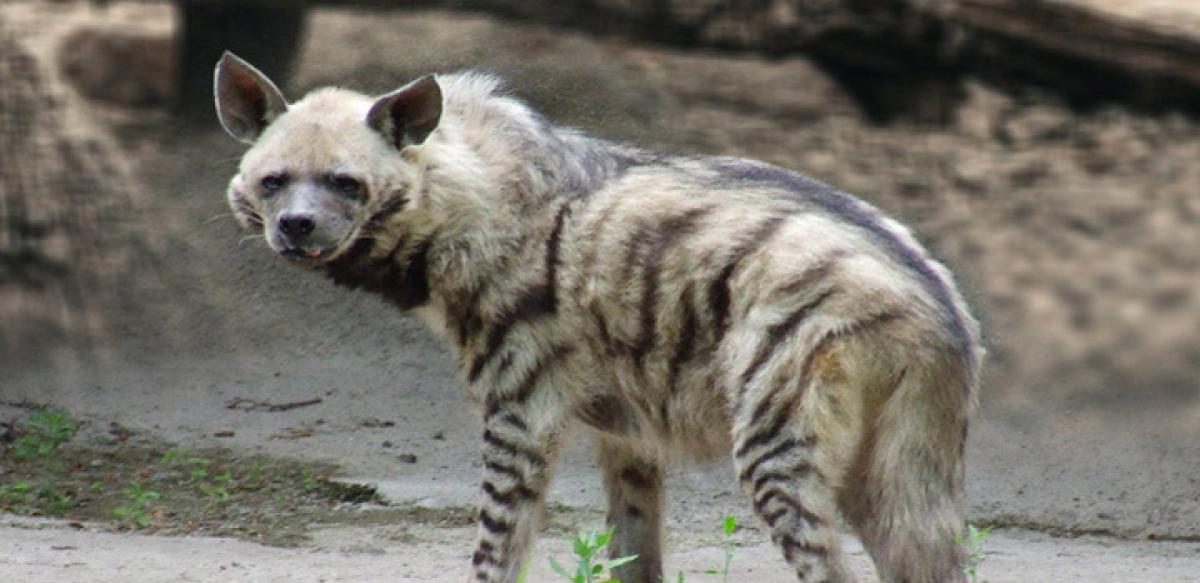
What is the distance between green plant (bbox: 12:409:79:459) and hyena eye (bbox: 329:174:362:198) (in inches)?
101

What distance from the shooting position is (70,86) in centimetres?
744

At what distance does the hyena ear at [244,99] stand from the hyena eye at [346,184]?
294mm

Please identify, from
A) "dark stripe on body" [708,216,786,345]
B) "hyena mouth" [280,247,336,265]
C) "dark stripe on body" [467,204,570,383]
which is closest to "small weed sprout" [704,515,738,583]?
"dark stripe on body" [708,216,786,345]

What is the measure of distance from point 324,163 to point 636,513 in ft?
4.20

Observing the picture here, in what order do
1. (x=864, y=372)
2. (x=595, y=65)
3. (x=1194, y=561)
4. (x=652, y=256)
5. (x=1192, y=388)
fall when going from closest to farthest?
(x=864, y=372)
(x=652, y=256)
(x=1194, y=561)
(x=1192, y=388)
(x=595, y=65)

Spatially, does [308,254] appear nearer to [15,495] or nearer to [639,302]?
[639,302]

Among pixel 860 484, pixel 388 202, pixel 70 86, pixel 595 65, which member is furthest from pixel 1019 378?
pixel 70 86

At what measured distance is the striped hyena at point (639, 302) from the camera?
4.08m

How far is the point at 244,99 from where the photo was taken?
4684 mm

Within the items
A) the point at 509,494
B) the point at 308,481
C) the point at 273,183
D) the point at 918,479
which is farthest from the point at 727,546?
the point at 308,481

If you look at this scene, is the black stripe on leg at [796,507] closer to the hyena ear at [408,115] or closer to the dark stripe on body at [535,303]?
the dark stripe on body at [535,303]

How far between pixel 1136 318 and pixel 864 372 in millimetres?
2976

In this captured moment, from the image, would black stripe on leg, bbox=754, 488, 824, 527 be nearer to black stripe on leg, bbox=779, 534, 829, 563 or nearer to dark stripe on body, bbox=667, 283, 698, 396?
black stripe on leg, bbox=779, 534, 829, 563

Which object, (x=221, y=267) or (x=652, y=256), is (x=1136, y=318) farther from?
(x=221, y=267)
